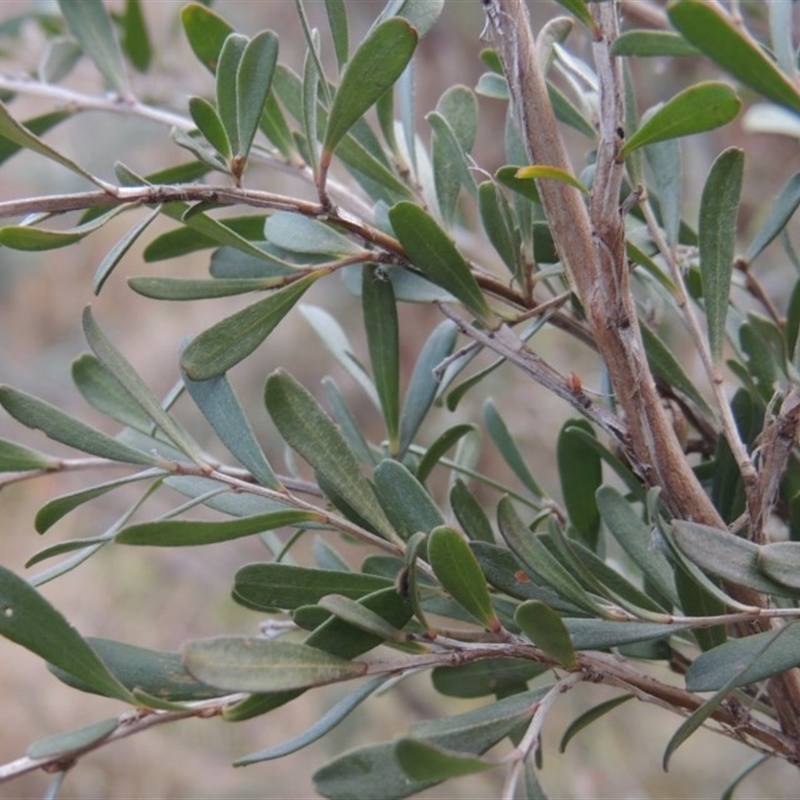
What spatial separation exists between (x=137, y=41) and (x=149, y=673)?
20.0 inches

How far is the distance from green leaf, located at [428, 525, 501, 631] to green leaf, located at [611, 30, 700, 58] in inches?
6.5

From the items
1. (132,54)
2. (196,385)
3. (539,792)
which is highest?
(132,54)

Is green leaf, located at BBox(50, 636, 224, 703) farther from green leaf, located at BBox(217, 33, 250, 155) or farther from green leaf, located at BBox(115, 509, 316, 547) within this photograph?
green leaf, located at BBox(217, 33, 250, 155)

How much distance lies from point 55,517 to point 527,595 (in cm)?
18

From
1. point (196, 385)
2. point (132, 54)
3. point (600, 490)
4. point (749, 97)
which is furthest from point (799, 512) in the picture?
point (132, 54)

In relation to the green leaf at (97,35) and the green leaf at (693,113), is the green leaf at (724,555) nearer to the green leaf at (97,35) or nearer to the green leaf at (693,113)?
the green leaf at (693,113)

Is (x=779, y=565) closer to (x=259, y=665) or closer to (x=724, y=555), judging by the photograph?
(x=724, y=555)

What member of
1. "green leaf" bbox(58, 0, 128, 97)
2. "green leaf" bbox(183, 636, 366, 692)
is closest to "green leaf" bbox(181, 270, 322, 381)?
"green leaf" bbox(183, 636, 366, 692)

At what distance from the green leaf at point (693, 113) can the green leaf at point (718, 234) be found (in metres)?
0.06

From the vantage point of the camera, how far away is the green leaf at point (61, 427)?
0.33m

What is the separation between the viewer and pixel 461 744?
0.95 ft

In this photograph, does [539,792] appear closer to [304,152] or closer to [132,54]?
[304,152]

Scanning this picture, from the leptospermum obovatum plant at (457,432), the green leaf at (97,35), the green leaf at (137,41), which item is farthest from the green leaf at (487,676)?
the green leaf at (137,41)

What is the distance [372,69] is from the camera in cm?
30
